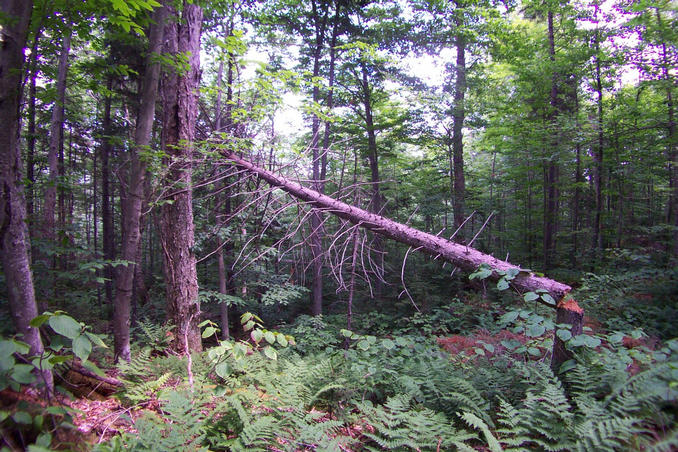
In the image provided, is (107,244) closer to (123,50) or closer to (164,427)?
(123,50)

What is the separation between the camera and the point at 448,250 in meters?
3.45

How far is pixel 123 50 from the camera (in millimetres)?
8438

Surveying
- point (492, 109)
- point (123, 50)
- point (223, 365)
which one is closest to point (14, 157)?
point (223, 365)

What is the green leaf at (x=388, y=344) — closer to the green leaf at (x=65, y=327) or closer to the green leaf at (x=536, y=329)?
the green leaf at (x=536, y=329)

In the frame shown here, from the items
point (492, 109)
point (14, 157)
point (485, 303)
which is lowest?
point (485, 303)

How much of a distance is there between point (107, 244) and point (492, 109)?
15986mm

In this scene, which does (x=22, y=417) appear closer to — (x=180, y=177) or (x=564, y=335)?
(x=180, y=177)

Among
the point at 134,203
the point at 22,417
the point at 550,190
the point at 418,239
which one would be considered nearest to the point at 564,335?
the point at 418,239

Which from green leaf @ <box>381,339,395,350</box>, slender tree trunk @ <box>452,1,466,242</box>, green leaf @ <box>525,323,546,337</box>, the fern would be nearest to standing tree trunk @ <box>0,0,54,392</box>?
the fern

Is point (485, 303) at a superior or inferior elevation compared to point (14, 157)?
inferior

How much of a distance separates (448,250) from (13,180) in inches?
149

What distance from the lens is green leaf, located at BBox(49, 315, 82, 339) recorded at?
1.24 metres

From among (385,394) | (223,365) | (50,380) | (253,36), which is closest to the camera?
(50,380)

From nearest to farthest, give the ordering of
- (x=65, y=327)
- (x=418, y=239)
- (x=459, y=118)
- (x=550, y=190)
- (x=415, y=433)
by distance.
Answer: (x=65, y=327), (x=415, y=433), (x=418, y=239), (x=459, y=118), (x=550, y=190)
